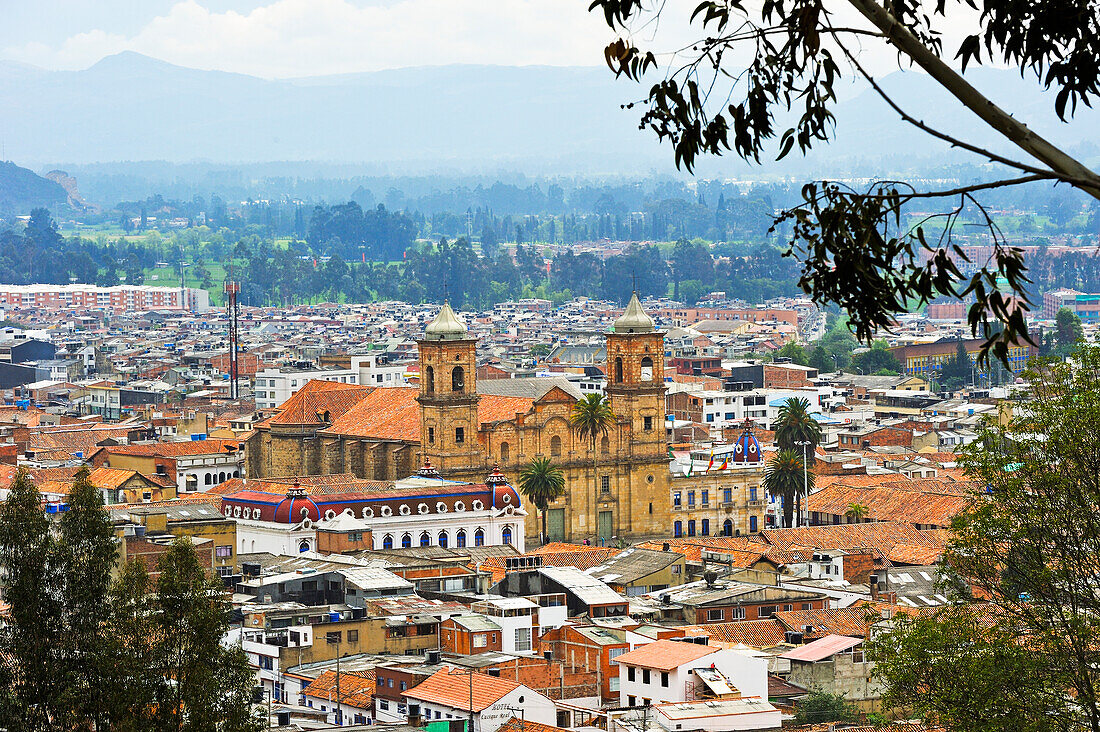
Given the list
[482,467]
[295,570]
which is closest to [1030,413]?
[295,570]

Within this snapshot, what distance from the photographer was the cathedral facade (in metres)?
65.9

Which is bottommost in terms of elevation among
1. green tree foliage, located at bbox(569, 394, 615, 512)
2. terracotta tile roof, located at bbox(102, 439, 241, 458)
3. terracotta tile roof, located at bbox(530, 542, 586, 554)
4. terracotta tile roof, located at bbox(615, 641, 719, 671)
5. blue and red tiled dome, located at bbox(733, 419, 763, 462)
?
terracotta tile roof, located at bbox(530, 542, 586, 554)

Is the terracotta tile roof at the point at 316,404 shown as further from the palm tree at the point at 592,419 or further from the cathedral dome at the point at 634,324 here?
the cathedral dome at the point at 634,324

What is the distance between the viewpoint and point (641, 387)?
68.4 metres

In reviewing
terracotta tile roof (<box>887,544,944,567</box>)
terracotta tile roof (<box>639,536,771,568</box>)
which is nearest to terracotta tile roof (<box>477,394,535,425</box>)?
terracotta tile roof (<box>639,536,771,568</box>)

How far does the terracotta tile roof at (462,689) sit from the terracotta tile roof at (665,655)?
2.53 metres

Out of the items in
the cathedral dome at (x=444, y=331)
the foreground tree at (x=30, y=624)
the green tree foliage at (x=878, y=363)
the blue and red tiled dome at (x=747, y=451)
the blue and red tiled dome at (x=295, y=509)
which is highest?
the foreground tree at (x=30, y=624)

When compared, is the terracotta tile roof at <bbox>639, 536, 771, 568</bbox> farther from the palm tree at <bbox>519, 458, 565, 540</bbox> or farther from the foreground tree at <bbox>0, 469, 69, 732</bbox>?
the foreground tree at <bbox>0, 469, 69, 732</bbox>

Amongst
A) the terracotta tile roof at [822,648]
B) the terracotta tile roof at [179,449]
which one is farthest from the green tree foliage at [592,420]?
the terracotta tile roof at [822,648]

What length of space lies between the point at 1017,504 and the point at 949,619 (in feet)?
4.90

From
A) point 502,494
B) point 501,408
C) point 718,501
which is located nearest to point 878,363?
point 718,501

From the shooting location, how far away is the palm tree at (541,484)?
2557 inches

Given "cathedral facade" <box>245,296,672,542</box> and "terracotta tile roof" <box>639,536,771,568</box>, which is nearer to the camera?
"terracotta tile roof" <box>639,536,771,568</box>

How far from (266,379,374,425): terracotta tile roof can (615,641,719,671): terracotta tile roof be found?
35.8m
